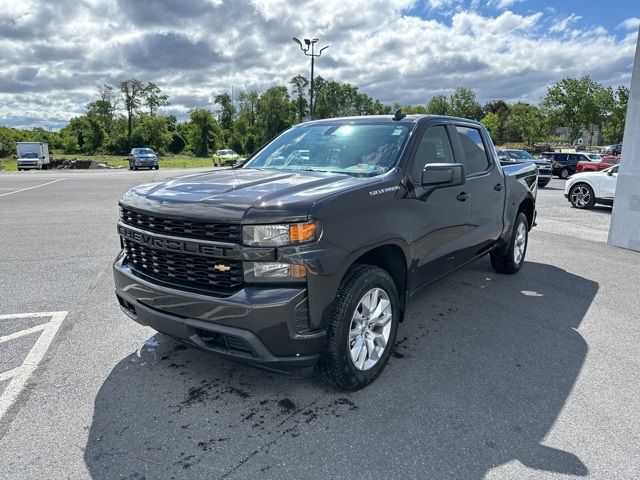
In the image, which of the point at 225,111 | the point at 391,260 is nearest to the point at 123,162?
the point at 225,111

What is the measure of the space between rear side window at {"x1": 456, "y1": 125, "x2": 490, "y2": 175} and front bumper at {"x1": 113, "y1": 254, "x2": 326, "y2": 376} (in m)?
2.67

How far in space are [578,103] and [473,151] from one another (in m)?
57.4

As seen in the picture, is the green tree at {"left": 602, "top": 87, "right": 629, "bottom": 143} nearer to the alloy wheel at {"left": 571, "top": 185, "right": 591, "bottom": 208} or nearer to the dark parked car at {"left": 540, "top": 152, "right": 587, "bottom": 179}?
the dark parked car at {"left": 540, "top": 152, "right": 587, "bottom": 179}

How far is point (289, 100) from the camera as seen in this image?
76625 mm

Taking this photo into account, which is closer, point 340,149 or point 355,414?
point 355,414

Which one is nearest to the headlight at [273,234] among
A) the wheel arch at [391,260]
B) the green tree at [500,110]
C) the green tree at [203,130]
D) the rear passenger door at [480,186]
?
the wheel arch at [391,260]

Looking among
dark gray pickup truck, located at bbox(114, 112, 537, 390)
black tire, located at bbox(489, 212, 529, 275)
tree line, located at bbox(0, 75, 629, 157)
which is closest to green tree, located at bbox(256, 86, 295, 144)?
tree line, located at bbox(0, 75, 629, 157)

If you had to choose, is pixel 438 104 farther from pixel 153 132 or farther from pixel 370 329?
pixel 370 329

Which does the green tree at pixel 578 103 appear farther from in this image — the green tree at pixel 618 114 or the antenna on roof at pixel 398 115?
the antenna on roof at pixel 398 115

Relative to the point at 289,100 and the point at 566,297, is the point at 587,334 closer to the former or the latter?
the point at 566,297

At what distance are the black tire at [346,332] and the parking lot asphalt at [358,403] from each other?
0.14m

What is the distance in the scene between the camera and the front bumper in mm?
2592

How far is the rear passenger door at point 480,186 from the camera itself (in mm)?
4570

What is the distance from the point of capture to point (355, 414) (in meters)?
2.91
